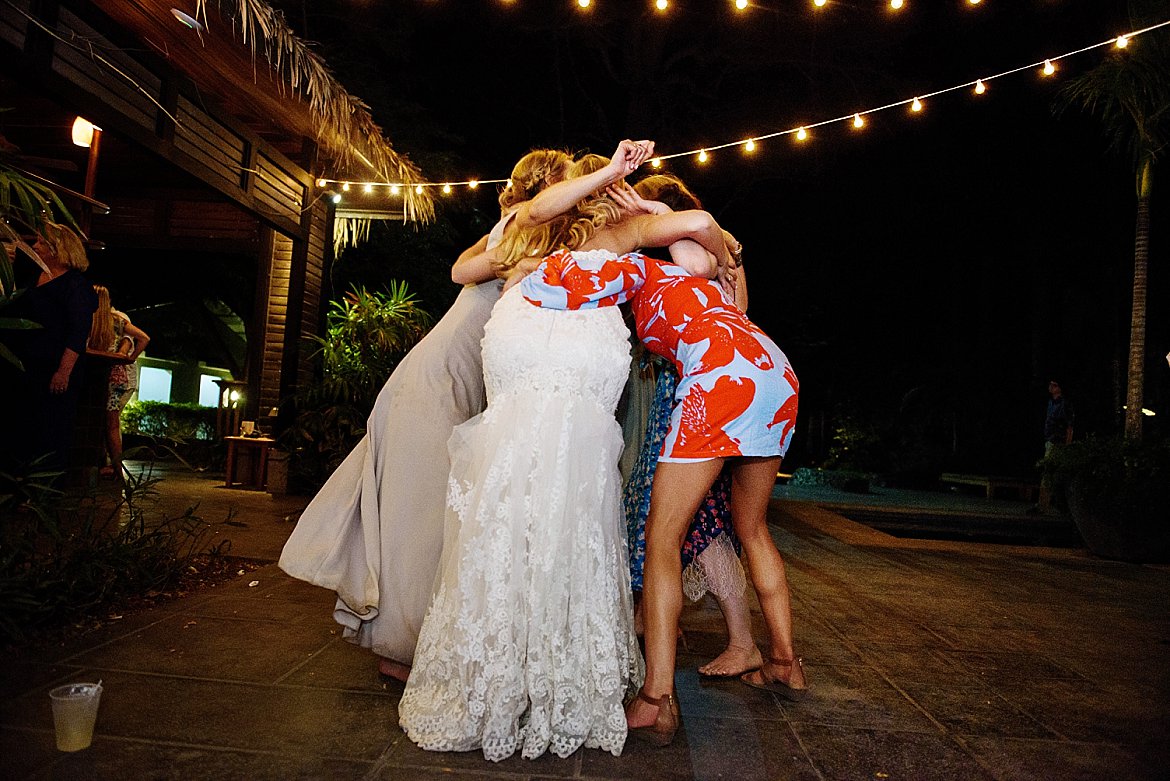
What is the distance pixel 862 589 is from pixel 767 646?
171 cm

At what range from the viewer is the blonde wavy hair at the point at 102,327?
5.85m

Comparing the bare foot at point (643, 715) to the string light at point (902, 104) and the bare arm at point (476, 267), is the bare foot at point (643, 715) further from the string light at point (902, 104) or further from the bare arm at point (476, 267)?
the string light at point (902, 104)

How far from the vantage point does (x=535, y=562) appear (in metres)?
2.06

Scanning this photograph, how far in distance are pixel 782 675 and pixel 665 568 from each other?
2.45 feet

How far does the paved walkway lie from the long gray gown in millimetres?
254

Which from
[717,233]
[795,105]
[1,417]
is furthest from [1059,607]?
[795,105]

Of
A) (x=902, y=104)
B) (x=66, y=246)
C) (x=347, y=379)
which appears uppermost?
(x=902, y=104)

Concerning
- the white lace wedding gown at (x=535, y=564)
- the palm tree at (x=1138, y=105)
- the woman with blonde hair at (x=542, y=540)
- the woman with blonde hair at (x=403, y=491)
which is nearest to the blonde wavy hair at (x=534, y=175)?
the woman with blonde hair at (x=403, y=491)

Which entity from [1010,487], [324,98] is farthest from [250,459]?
[1010,487]

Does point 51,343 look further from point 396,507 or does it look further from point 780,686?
point 780,686

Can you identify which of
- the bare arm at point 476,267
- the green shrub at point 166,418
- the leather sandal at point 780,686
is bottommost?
the leather sandal at point 780,686

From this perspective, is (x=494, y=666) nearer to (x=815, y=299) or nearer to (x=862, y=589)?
(x=862, y=589)

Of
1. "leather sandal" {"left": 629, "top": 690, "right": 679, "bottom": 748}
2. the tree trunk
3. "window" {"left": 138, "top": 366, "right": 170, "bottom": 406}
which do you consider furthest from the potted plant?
"window" {"left": 138, "top": 366, "right": 170, "bottom": 406}

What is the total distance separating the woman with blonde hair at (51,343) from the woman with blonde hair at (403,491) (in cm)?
289
